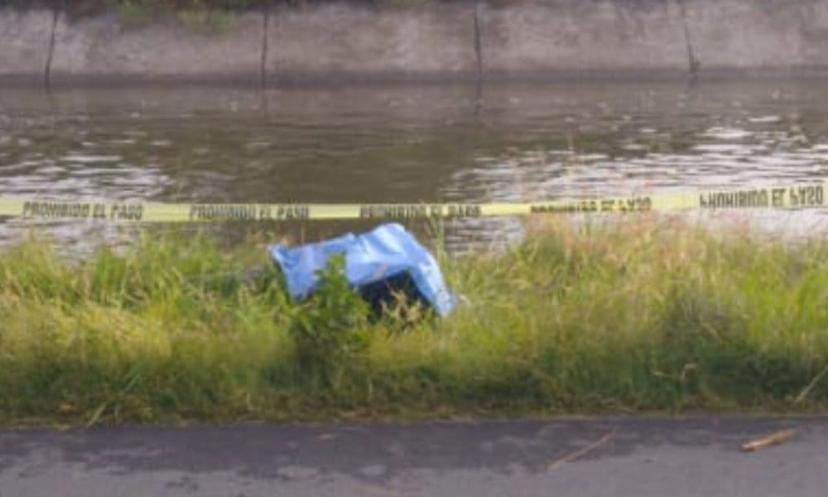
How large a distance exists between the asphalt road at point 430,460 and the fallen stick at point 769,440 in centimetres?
4

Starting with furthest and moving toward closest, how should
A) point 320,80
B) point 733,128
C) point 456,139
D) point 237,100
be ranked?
point 320,80, point 237,100, point 733,128, point 456,139

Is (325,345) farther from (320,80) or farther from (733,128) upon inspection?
(320,80)

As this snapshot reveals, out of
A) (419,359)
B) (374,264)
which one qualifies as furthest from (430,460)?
(374,264)

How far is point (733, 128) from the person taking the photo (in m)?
18.3

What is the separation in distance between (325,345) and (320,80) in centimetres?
1916

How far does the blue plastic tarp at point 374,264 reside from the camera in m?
6.55

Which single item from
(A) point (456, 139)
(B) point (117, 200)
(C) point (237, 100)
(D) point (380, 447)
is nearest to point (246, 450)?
(D) point (380, 447)

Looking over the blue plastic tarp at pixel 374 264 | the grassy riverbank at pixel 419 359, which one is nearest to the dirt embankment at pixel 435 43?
the blue plastic tarp at pixel 374 264

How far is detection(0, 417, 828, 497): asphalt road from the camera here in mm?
4961

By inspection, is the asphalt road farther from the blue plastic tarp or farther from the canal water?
the canal water

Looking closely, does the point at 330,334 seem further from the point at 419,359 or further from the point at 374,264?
the point at 374,264

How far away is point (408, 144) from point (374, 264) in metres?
10.1

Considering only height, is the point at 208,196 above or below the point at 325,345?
above

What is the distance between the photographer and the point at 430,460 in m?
5.23
